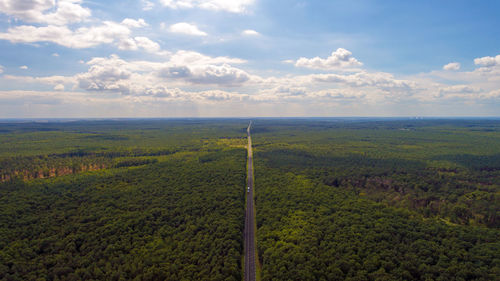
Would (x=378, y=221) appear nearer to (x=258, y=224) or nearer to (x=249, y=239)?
(x=258, y=224)

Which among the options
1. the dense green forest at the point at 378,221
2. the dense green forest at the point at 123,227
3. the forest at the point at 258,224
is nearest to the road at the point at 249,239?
the forest at the point at 258,224

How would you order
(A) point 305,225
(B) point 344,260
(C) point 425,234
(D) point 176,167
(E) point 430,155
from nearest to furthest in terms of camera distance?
(B) point 344,260 → (C) point 425,234 → (A) point 305,225 → (D) point 176,167 → (E) point 430,155

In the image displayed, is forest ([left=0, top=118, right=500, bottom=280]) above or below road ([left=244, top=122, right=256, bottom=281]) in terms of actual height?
above

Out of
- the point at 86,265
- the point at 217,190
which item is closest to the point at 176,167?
the point at 217,190

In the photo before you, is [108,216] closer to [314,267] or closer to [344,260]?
[314,267]

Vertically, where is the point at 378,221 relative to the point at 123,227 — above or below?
above

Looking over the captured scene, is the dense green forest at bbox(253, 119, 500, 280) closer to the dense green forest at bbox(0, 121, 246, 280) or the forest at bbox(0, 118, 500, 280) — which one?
the forest at bbox(0, 118, 500, 280)

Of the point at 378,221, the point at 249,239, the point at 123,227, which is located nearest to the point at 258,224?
the point at 249,239

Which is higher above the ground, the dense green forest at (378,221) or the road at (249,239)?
the dense green forest at (378,221)

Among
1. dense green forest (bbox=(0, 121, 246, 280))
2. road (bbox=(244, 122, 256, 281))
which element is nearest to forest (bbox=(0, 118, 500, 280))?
dense green forest (bbox=(0, 121, 246, 280))

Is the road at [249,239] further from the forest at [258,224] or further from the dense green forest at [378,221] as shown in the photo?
the dense green forest at [378,221]

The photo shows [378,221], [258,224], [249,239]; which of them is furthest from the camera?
[258,224]
